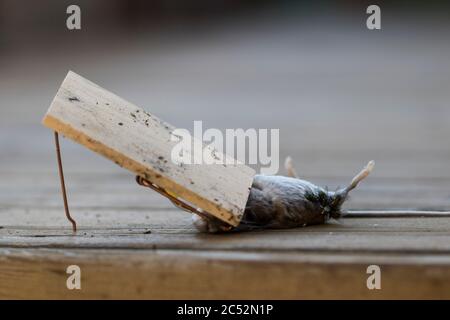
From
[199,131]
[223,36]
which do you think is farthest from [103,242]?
[223,36]

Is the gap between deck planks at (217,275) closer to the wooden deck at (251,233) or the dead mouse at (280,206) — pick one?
the wooden deck at (251,233)

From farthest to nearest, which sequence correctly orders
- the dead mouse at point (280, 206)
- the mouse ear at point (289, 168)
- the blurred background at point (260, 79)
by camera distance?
the blurred background at point (260, 79)
the mouse ear at point (289, 168)
the dead mouse at point (280, 206)

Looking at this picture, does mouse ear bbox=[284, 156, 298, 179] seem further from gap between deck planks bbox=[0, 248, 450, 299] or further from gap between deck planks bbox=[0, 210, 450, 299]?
gap between deck planks bbox=[0, 248, 450, 299]

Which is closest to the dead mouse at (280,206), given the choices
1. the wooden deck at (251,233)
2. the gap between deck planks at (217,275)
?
the wooden deck at (251,233)

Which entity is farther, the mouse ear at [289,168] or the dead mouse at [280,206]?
the mouse ear at [289,168]

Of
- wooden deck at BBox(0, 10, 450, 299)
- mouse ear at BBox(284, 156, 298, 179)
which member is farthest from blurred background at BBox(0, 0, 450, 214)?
mouse ear at BBox(284, 156, 298, 179)

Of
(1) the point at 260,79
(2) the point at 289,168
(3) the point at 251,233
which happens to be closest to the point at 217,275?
(3) the point at 251,233
